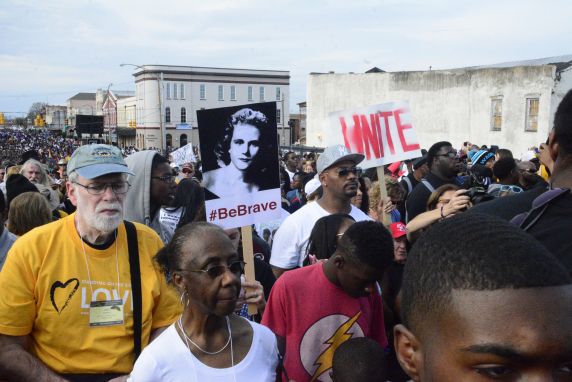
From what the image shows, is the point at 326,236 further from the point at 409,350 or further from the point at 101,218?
the point at 409,350

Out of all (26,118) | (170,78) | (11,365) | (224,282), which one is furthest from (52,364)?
(26,118)

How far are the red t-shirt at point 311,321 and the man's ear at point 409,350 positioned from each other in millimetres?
1523

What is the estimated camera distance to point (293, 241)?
4.32 metres

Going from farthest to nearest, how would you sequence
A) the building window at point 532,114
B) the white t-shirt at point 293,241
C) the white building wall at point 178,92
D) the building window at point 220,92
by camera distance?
the building window at point 220,92, the white building wall at point 178,92, the building window at point 532,114, the white t-shirt at point 293,241

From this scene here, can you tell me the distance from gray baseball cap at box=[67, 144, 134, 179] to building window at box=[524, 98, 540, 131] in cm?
2671

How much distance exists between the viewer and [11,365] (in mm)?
2625

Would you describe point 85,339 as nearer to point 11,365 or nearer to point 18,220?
point 11,365

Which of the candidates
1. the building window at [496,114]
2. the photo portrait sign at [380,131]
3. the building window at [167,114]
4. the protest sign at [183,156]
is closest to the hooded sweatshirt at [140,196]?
the photo portrait sign at [380,131]

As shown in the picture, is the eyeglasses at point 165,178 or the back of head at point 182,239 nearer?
the back of head at point 182,239

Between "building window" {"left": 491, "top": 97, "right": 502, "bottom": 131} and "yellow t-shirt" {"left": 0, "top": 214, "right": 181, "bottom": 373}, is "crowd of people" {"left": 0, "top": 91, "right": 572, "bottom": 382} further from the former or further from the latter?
"building window" {"left": 491, "top": 97, "right": 502, "bottom": 131}

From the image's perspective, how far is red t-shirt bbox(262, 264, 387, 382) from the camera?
2.96 meters

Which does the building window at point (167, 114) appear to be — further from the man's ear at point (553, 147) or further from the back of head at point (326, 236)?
the man's ear at point (553, 147)

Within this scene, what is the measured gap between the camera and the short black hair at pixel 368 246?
292cm

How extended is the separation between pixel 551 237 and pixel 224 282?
137 centimetres
